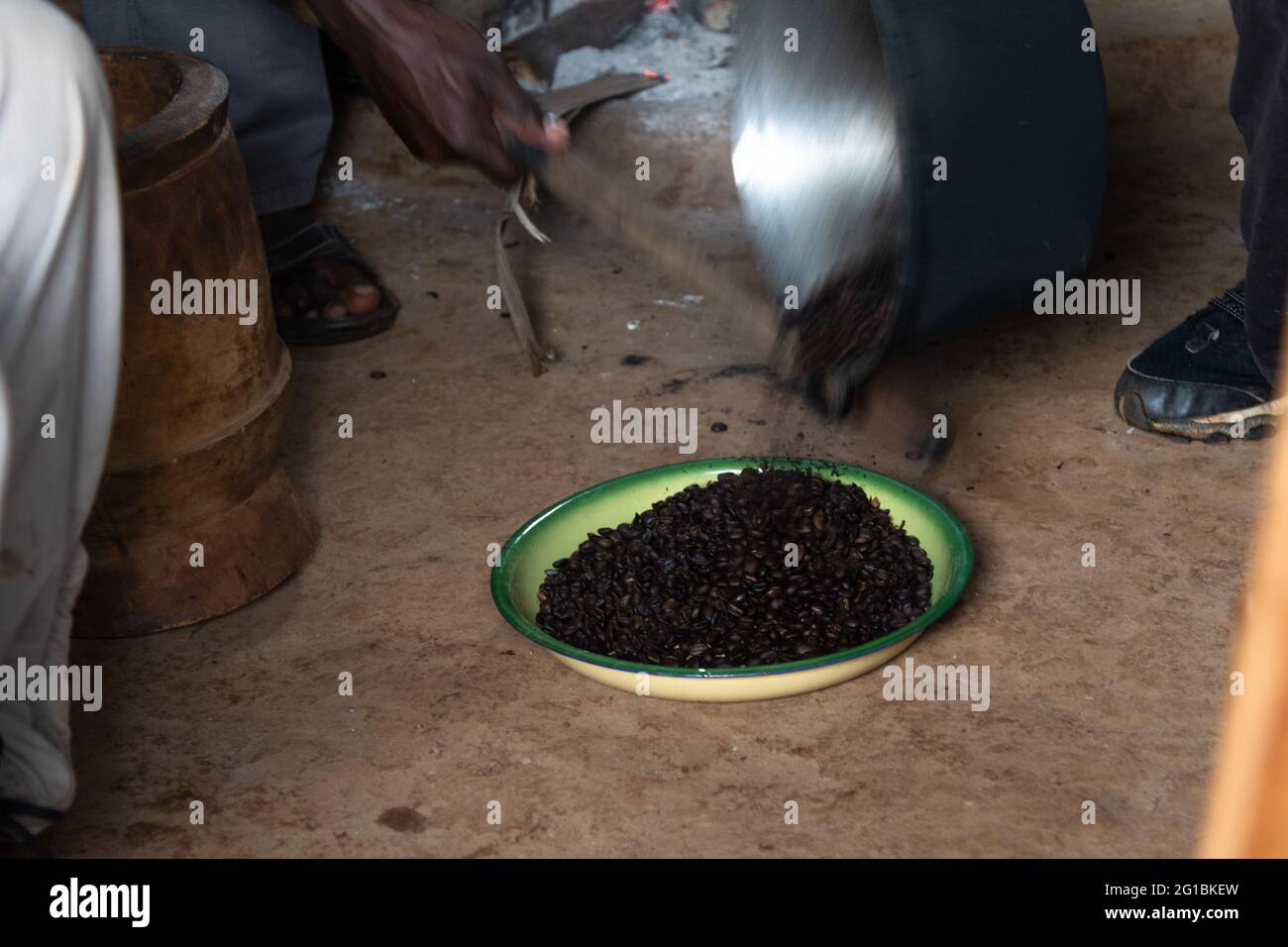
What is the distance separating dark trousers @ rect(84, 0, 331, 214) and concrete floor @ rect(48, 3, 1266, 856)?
0.38 m

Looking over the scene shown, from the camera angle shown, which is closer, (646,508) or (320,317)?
(646,508)

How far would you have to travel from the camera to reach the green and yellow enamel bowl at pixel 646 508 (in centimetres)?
171

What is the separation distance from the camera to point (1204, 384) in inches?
90.7

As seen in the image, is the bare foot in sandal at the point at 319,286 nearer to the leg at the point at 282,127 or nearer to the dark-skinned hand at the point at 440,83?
the leg at the point at 282,127

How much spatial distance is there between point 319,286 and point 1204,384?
1743 millimetres

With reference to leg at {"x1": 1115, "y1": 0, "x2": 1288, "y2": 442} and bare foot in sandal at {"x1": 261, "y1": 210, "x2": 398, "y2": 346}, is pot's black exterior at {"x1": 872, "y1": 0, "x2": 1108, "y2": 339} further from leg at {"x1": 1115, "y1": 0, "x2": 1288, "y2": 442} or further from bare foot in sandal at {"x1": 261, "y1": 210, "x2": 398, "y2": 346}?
bare foot in sandal at {"x1": 261, "y1": 210, "x2": 398, "y2": 346}

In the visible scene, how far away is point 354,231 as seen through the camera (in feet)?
11.2

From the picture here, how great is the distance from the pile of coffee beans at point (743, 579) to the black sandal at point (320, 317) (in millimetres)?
1094

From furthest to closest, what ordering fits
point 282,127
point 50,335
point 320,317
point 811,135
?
point 282,127 → point 320,317 → point 811,135 → point 50,335

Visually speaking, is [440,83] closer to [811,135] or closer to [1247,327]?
[811,135]

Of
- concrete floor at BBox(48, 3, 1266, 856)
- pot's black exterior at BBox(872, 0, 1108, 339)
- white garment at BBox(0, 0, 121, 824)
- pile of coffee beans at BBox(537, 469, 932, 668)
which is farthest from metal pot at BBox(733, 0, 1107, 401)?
white garment at BBox(0, 0, 121, 824)

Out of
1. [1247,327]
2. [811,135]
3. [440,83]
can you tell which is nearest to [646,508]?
[440,83]

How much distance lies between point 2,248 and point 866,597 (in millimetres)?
1108

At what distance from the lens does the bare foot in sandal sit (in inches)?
113
